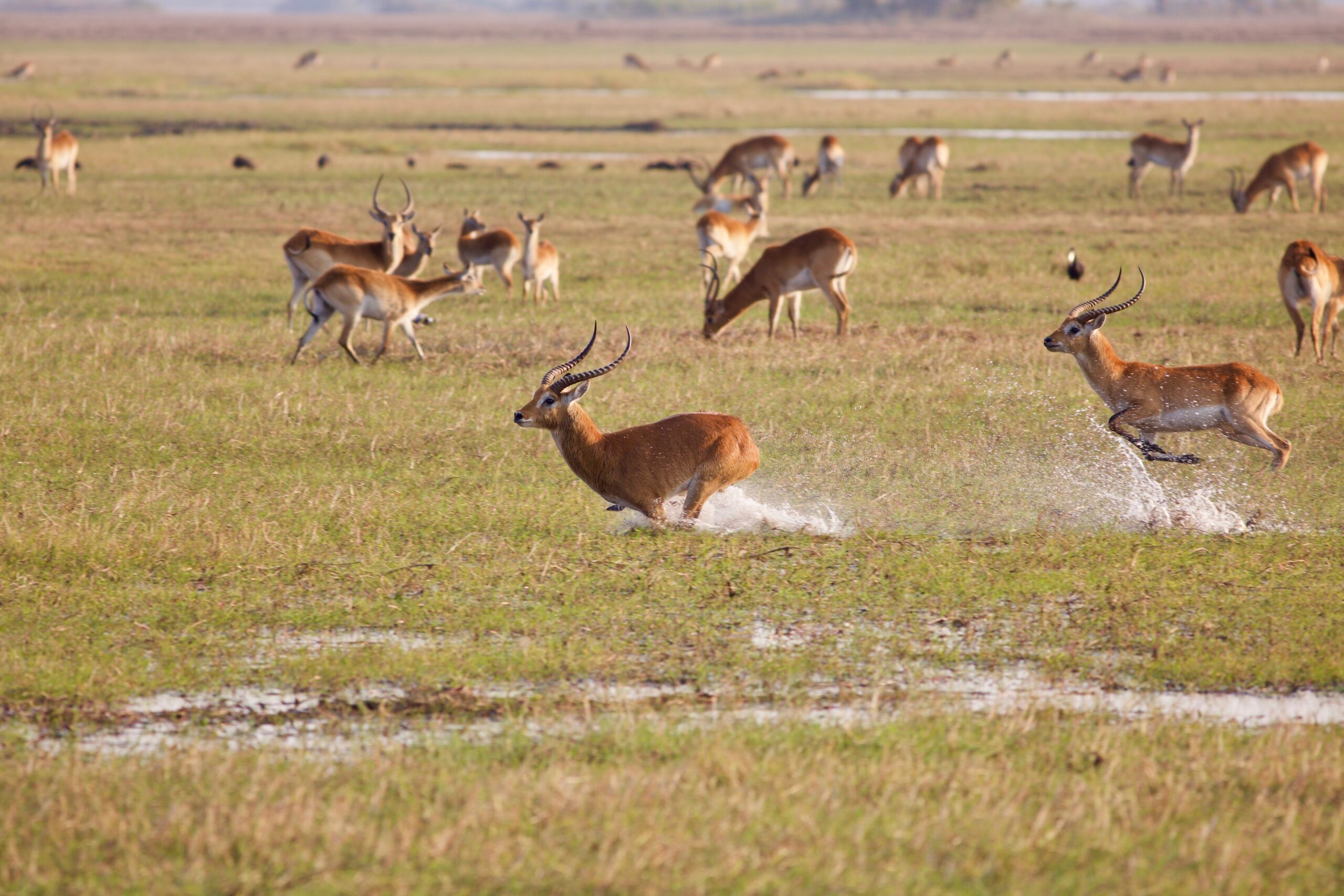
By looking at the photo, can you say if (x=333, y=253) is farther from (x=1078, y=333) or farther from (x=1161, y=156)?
(x=1161, y=156)

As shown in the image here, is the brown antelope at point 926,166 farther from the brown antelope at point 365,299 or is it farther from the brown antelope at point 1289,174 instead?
the brown antelope at point 365,299

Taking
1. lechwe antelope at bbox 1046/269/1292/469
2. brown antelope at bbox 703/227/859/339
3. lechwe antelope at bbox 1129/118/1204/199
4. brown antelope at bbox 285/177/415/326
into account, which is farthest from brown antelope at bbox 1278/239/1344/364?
lechwe antelope at bbox 1129/118/1204/199

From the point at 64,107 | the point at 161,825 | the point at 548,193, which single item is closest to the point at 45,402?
the point at 161,825

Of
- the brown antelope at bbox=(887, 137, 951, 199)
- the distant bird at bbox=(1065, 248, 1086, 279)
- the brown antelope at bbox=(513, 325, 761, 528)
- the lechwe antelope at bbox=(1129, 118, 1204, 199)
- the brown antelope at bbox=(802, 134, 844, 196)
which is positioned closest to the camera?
the brown antelope at bbox=(513, 325, 761, 528)

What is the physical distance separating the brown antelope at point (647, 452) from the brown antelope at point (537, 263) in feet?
21.2

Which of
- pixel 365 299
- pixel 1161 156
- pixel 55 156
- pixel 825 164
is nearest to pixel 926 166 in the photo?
pixel 825 164

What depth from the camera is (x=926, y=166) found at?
75.4 feet

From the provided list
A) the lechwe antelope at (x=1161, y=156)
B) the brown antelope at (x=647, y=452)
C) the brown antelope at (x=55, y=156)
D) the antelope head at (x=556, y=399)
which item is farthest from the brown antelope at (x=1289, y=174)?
the brown antelope at (x=55, y=156)

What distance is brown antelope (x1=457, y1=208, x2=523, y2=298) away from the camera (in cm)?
1365

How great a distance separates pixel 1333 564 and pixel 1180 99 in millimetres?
42741

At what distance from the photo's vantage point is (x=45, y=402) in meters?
8.81

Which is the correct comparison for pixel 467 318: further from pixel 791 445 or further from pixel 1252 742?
pixel 1252 742

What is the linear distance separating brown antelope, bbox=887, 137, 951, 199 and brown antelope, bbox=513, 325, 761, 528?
54.5ft

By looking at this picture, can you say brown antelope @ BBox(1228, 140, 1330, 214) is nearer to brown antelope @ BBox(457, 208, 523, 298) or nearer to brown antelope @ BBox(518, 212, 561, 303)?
brown antelope @ BBox(518, 212, 561, 303)
